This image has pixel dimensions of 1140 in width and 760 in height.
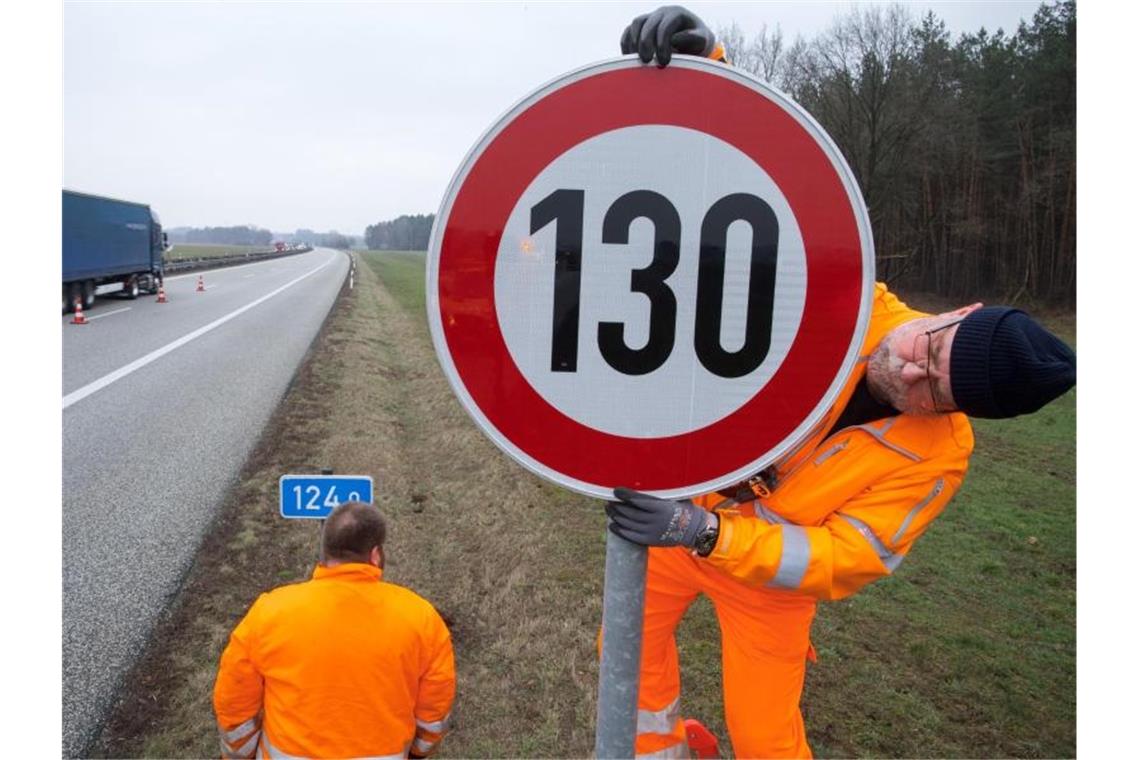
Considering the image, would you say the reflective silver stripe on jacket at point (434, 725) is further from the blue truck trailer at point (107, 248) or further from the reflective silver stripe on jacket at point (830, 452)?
the blue truck trailer at point (107, 248)

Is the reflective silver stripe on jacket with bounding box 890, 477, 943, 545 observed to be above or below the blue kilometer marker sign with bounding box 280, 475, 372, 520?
above

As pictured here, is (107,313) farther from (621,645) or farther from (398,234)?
(398,234)

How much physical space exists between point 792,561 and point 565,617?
2.96m

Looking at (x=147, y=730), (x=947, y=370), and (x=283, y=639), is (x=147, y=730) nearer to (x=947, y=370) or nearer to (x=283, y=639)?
(x=283, y=639)

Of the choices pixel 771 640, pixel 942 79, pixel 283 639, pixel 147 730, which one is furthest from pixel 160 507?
pixel 942 79

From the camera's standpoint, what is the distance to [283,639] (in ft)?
7.72

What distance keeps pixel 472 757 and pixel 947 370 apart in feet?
8.97

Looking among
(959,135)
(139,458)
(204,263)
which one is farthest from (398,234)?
(139,458)

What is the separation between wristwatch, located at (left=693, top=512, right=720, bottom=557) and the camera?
1.56 meters

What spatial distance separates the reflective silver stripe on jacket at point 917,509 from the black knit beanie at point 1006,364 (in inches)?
12.0

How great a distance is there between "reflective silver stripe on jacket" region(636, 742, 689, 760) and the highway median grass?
39.1 inches

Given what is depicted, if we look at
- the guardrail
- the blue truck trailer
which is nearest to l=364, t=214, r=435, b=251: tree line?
the guardrail

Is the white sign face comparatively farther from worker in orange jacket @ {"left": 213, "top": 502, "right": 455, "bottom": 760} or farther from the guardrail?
the guardrail

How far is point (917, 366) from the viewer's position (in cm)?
176
